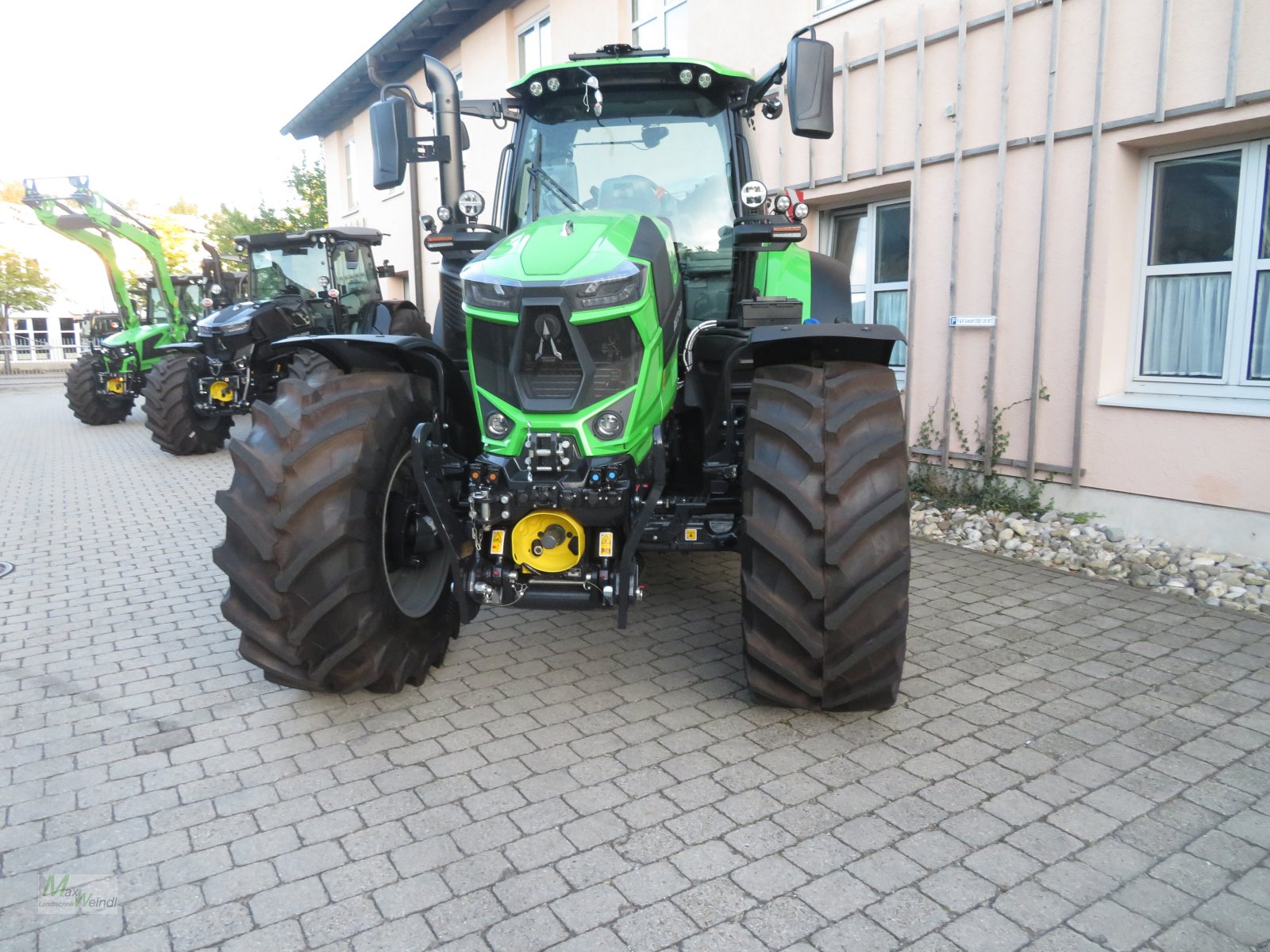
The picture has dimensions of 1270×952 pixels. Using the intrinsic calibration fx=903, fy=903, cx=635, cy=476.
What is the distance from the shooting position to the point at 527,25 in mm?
12133

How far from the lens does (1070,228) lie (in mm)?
5820

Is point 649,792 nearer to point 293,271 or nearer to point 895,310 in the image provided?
point 895,310

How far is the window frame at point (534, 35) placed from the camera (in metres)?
11.8

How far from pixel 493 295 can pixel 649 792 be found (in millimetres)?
1797

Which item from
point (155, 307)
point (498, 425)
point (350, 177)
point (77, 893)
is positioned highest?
point (350, 177)

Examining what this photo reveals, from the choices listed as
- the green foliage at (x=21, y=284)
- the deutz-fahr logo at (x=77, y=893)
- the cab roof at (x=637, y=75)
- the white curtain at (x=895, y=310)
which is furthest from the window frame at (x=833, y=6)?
the green foliage at (x=21, y=284)

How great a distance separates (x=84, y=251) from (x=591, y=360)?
4591 centimetres

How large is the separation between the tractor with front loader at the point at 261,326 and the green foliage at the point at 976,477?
5.59 meters

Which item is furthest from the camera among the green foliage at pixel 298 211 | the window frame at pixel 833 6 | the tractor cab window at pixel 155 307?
the green foliage at pixel 298 211

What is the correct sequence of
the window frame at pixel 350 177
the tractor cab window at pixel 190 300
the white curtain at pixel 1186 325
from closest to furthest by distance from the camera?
the white curtain at pixel 1186 325 → the tractor cab window at pixel 190 300 → the window frame at pixel 350 177

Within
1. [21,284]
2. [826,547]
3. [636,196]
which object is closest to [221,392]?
[636,196]

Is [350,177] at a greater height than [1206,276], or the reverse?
[350,177]

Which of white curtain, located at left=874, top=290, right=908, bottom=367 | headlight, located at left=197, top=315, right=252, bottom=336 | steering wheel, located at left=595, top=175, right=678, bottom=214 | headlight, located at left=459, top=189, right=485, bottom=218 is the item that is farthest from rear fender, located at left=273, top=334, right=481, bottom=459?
headlight, located at left=197, top=315, right=252, bottom=336

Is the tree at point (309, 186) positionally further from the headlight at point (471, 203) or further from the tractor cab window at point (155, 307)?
the headlight at point (471, 203)
